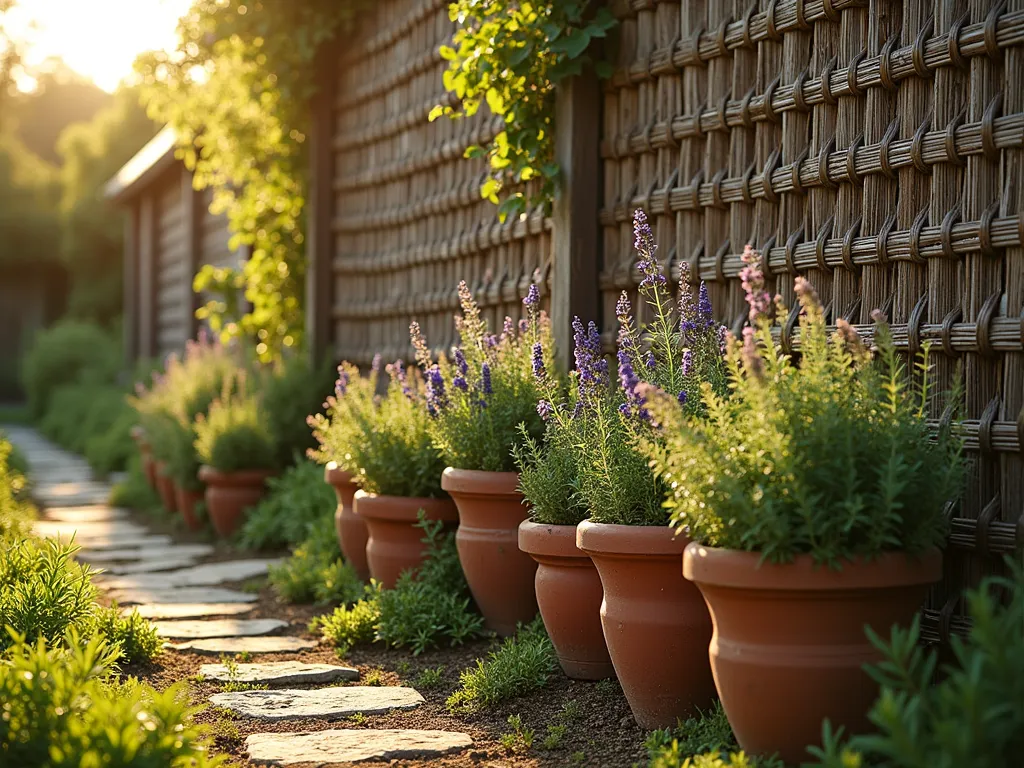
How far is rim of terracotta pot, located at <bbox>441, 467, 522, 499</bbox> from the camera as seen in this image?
3.91 meters

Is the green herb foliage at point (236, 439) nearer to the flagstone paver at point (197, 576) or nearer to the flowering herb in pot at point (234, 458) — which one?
the flowering herb in pot at point (234, 458)

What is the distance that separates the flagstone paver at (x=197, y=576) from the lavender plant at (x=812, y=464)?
3.16 m

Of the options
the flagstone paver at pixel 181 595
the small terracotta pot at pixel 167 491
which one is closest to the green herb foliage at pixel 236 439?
the small terracotta pot at pixel 167 491

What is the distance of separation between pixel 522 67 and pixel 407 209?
195 centimetres

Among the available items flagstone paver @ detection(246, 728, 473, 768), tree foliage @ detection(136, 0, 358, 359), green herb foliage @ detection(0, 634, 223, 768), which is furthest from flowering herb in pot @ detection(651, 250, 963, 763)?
tree foliage @ detection(136, 0, 358, 359)

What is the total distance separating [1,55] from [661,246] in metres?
22.8

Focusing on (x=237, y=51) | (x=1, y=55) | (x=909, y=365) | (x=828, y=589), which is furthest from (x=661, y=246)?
(x=1, y=55)

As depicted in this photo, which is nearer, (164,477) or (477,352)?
(477,352)

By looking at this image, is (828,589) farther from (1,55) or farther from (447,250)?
(1,55)

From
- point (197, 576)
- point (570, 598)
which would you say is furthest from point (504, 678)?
point (197, 576)

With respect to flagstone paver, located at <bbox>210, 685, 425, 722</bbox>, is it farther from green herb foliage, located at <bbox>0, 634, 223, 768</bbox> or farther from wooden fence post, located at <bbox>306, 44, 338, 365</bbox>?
wooden fence post, located at <bbox>306, 44, 338, 365</bbox>

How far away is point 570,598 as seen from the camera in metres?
3.44

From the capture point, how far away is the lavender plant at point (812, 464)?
2422mm

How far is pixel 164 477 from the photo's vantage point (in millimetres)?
7750
